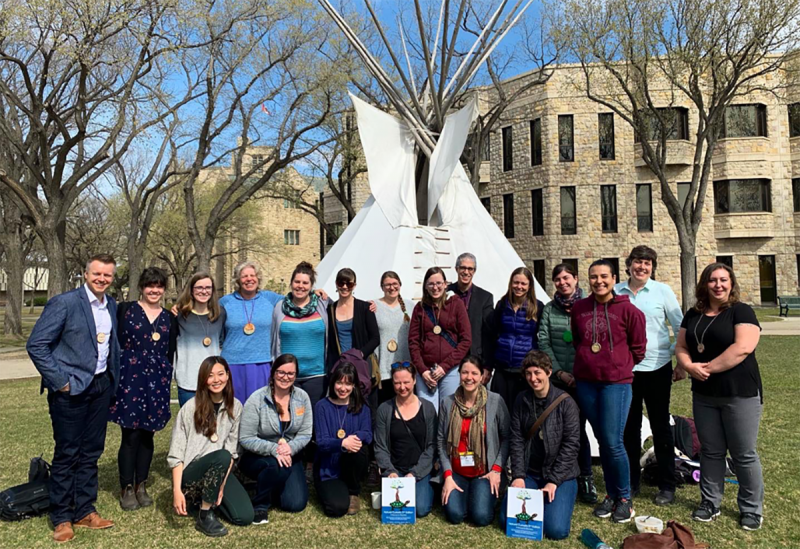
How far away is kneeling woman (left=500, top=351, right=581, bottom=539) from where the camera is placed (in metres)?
3.38

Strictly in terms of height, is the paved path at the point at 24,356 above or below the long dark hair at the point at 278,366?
below

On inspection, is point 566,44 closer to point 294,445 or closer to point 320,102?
point 320,102

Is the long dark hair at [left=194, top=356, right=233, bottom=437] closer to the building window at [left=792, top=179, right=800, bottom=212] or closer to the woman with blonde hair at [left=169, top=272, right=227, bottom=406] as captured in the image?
the woman with blonde hair at [left=169, top=272, right=227, bottom=406]

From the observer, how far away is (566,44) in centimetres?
1372

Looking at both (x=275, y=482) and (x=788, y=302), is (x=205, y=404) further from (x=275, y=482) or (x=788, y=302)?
(x=788, y=302)

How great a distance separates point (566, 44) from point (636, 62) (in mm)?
1623

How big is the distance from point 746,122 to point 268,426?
22.9 meters

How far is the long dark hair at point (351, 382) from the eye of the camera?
3789mm

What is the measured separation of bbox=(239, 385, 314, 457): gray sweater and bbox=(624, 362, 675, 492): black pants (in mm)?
2025

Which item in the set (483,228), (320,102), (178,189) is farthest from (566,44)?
(178,189)

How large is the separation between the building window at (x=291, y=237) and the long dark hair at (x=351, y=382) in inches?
1324

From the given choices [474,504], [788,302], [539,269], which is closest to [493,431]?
[474,504]

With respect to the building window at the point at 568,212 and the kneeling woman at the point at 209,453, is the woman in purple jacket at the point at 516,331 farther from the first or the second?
the building window at the point at 568,212

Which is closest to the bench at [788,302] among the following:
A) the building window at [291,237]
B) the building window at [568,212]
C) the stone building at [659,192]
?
the stone building at [659,192]
